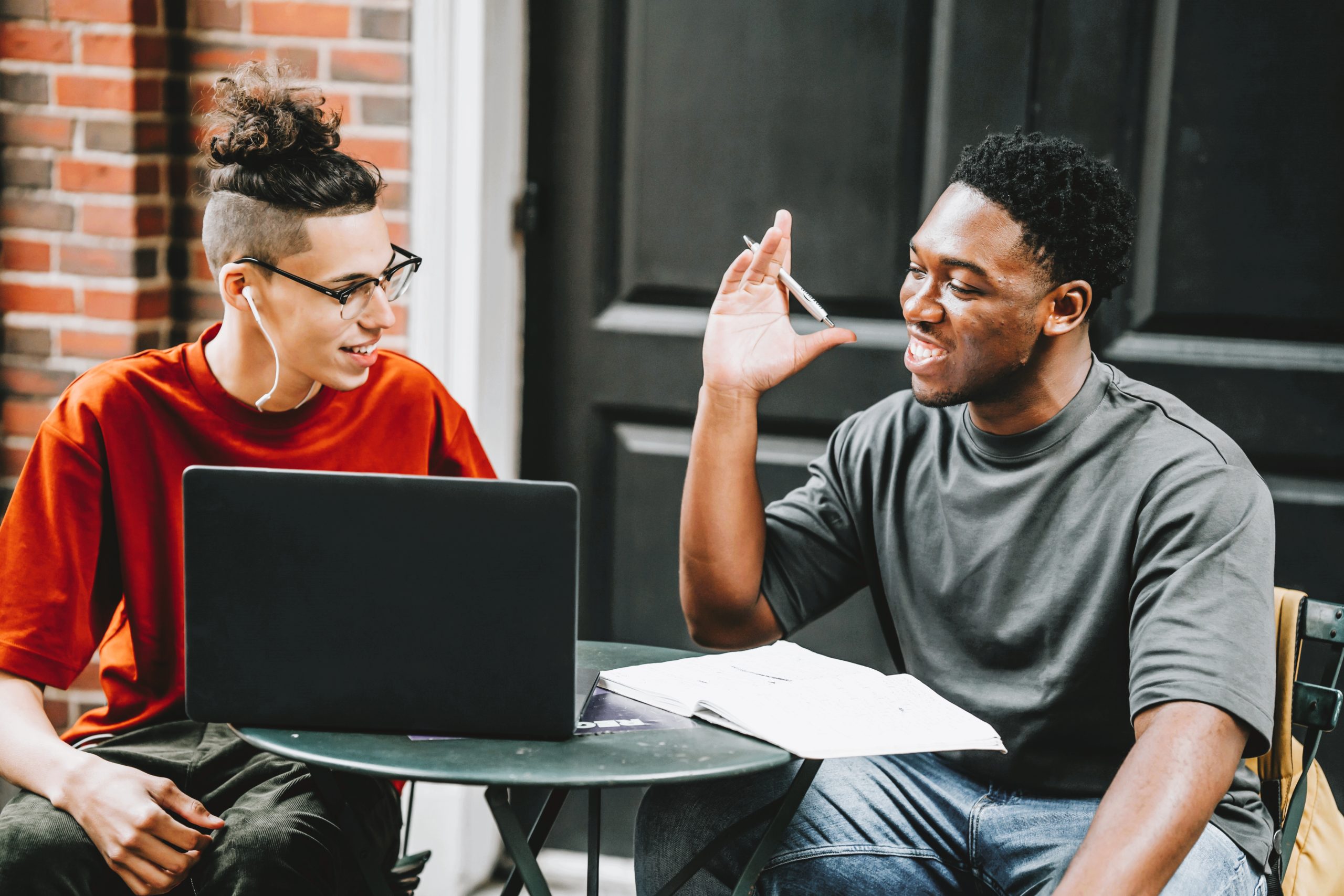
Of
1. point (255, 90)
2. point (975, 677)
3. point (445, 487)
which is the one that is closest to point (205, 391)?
point (255, 90)

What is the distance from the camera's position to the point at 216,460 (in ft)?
6.03

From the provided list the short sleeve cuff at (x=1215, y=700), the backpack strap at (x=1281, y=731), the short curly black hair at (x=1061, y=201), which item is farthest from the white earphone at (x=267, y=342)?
the backpack strap at (x=1281, y=731)

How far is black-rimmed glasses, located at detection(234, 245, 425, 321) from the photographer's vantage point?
5.94 feet

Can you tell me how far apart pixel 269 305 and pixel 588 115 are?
3.31ft

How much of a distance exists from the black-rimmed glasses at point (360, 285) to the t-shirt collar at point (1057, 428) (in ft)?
2.99

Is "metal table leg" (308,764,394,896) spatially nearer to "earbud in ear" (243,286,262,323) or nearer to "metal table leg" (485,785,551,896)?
"metal table leg" (485,785,551,896)

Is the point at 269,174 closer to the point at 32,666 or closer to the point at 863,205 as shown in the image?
the point at 32,666

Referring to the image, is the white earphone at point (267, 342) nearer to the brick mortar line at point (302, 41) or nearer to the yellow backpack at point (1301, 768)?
the brick mortar line at point (302, 41)

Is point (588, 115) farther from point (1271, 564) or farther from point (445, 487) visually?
point (1271, 564)

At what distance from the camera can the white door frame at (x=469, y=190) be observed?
247 centimetres

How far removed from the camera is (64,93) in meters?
2.48

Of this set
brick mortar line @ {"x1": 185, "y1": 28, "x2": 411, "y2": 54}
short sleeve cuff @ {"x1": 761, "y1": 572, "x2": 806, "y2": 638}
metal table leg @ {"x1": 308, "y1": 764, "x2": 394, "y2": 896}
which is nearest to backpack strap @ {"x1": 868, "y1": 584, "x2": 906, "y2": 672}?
short sleeve cuff @ {"x1": 761, "y1": 572, "x2": 806, "y2": 638}

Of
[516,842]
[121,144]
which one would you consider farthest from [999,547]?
[121,144]

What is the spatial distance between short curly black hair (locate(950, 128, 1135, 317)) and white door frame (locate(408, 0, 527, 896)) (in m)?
1.08
